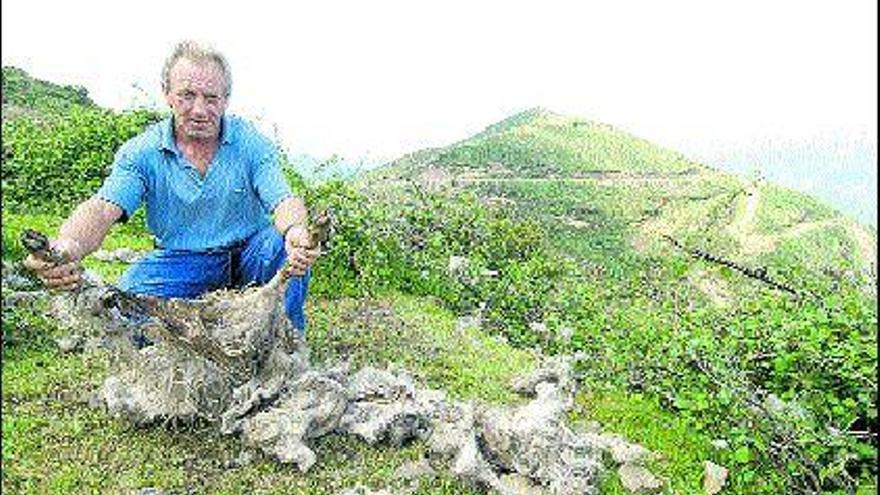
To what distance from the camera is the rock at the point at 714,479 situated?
4.81 metres

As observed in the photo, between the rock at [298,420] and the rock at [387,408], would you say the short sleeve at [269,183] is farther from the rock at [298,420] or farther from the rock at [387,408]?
the rock at [387,408]

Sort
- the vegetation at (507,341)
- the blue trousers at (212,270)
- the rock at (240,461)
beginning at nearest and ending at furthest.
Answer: the vegetation at (507,341) < the rock at (240,461) < the blue trousers at (212,270)

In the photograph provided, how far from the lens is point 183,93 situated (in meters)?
4.79

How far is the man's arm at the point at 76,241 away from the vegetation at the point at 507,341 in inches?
31.0

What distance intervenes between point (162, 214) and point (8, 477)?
4.89 ft

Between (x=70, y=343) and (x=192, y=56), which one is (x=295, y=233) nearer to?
(x=192, y=56)

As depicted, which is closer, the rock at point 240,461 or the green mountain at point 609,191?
the rock at point 240,461

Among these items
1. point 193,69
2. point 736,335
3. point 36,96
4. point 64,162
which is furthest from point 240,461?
point 36,96

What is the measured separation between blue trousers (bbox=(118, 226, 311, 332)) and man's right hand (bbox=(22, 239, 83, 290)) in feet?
3.16

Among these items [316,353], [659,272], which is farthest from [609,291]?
[316,353]

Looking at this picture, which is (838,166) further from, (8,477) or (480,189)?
(8,477)

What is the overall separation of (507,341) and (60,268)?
415cm

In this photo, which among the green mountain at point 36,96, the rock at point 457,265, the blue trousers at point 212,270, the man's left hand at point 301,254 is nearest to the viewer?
the man's left hand at point 301,254

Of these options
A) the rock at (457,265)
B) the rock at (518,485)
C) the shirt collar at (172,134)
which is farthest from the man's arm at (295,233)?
the rock at (457,265)
